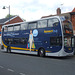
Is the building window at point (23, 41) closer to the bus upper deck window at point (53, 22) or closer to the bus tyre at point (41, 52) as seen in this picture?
the bus tyre at point (41, 52)

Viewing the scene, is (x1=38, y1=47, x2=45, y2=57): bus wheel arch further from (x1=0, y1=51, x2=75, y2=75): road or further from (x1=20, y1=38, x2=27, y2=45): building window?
(x1=0, y1=51, x2=75, y2=75): road

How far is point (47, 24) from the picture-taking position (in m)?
13.8

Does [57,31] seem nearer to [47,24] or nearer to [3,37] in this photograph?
[47,24]

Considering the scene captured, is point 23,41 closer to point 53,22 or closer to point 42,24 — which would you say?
point 42,24

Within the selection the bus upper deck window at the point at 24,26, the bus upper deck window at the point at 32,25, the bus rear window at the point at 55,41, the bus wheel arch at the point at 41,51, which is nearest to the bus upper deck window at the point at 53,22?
the bus rear window at the point at 55,41

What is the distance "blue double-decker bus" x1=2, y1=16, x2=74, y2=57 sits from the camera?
12.6 meters

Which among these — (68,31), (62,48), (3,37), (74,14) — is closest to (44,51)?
(62,48)

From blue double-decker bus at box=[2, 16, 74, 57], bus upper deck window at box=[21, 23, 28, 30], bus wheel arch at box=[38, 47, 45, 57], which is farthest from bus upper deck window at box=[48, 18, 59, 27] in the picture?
bus upper deck window at box=[21, 23, 28, 30]

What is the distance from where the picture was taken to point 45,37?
14008 mm

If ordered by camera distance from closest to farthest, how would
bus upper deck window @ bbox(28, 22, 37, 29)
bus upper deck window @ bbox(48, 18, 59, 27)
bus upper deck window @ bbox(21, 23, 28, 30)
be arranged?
1. bus upper deck window @ bbox(48, 18, 59, 27)
2. bus upper deck window @ bbox(28, 22, 37, 29)
3. bus upper deck window @ bbox(21, 23, 28, 30)

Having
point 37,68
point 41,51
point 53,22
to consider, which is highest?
point 53,22

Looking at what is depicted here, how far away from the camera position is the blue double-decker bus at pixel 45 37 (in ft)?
41.4

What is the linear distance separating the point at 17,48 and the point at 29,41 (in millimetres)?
2696

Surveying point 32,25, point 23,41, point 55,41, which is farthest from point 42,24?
point 23,41
